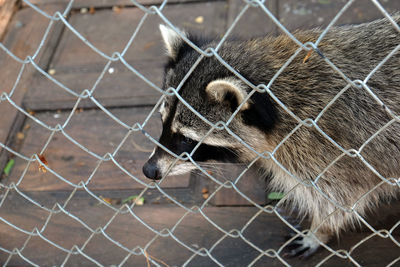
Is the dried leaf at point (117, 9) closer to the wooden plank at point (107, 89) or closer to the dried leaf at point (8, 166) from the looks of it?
the wooden plank at point (107, 89)

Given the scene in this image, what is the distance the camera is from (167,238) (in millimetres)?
2520

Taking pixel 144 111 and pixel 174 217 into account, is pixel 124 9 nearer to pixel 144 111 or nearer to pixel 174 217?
pixel 144 111

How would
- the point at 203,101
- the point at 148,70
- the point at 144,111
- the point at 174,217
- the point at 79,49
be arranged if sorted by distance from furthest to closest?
the point at 79,49
the point at 148,70
the point at 144,111
the point at 174,217
the point at 203,101

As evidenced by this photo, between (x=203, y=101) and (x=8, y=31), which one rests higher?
(x=203, y=101)

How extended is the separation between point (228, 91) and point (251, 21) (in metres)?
1.88

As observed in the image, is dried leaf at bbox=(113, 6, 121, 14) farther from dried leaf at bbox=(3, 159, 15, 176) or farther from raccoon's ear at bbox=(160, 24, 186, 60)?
raccoon's ear at bbox=(160, 24, 186, 60)

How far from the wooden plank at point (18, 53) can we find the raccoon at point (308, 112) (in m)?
1.39

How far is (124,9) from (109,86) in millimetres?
931

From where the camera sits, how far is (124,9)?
3998 millimetres

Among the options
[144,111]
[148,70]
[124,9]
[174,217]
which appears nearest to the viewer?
[174,217]

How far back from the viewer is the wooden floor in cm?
246

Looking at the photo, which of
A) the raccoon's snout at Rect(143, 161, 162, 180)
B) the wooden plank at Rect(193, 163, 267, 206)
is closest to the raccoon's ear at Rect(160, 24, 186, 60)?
the raccoon's snout at Rect(143, 161, 162, 180)

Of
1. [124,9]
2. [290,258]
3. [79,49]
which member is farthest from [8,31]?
[290,258]

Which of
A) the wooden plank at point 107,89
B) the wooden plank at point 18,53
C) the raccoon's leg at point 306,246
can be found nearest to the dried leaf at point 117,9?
the wooden plank at point 18,53
